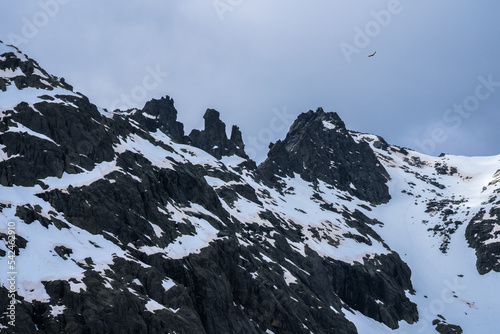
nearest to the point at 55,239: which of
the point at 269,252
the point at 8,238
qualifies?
the point at 8,238

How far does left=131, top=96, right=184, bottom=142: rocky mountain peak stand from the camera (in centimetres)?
15150

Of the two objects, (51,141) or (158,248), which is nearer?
(158,248)

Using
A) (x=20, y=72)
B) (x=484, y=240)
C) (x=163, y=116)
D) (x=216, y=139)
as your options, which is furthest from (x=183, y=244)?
(x=484, y=240)

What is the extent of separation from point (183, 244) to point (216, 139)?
96.5 metres

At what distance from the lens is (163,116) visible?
520 ft

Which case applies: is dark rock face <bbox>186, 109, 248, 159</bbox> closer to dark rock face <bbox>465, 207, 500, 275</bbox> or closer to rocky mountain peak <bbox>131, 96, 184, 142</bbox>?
rocky mountain peak <bbox>131, 96, 184, 142</bbox>

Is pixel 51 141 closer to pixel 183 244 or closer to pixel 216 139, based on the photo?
pixel 183 244

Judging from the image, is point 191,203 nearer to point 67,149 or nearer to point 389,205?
point 67,149

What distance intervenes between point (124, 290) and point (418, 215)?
137 m

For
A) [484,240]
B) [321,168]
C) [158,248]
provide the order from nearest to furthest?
1. [158,248]
2. [484,240]
3. [321,168]

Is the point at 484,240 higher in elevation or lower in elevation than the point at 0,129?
lower

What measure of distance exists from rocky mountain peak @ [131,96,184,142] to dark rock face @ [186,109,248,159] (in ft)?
19.6

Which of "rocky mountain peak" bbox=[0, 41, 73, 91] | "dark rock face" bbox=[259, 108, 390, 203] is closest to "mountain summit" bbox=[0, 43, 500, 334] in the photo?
"rocky mountain peak" bbox=[0, 41, 73, 91]

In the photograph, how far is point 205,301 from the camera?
64.7 meters
